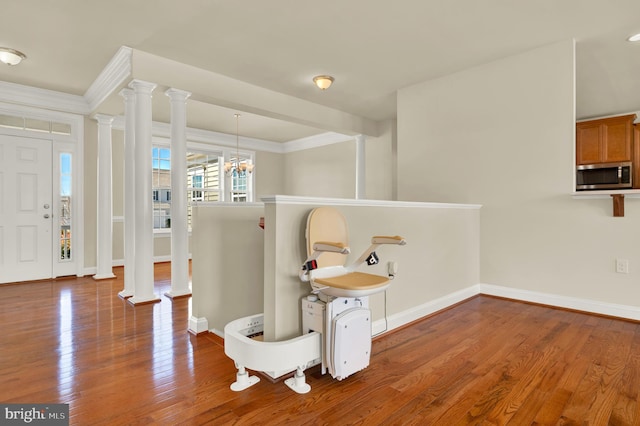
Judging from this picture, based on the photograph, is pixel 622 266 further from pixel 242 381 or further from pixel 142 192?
pixel 142 192

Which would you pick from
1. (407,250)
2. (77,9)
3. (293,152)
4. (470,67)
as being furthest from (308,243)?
(293,152)

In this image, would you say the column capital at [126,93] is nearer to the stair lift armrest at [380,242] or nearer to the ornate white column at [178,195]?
the ornate white column at [178,195]

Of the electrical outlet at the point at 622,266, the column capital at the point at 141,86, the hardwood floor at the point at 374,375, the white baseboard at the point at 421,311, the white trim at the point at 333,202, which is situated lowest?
the hardwood floor at the point at 374,375

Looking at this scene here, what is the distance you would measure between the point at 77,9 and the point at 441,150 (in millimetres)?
3800

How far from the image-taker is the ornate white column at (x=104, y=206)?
196 inches

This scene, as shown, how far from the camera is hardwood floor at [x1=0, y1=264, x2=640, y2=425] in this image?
1641 mm

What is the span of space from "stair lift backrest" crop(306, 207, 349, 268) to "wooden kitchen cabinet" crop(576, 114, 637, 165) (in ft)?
17.5

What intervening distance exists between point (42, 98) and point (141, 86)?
7.11 ft

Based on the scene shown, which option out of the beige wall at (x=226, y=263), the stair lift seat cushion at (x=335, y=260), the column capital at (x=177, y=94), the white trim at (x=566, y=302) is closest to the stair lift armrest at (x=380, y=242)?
the stair lift seat cushion at (x=335, y=260)

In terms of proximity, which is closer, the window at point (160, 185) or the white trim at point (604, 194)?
the white trim at point (604, 194)

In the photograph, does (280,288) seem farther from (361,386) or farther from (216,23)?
(216,23)

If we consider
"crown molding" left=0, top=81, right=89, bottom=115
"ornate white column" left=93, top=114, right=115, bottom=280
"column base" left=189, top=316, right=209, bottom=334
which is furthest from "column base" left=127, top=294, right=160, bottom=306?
"crown molding" left=0, top=81, right=89, bottom=115

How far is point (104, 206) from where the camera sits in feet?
16.5

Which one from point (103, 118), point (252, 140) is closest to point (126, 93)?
point (103, 118)
